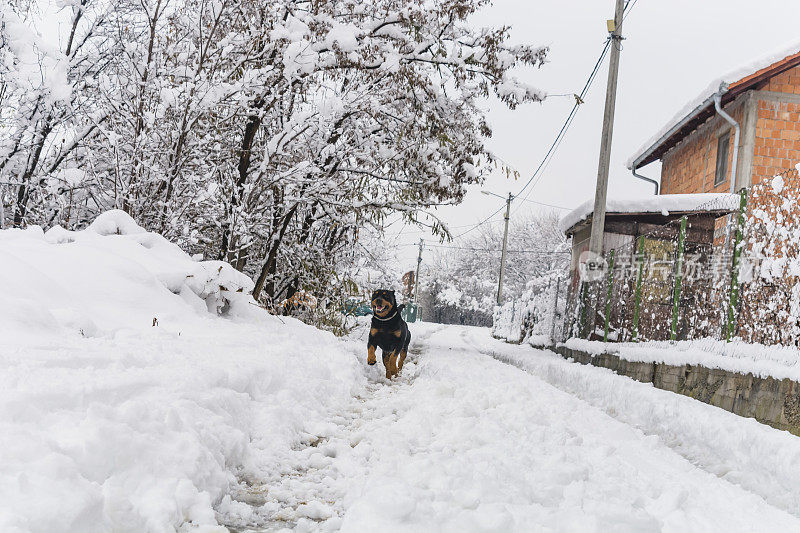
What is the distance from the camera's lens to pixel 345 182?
1105cm

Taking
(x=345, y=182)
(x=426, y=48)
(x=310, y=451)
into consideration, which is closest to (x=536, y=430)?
(x=310, y=451)

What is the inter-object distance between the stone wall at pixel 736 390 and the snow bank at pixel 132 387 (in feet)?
12.7

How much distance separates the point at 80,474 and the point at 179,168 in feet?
22.2

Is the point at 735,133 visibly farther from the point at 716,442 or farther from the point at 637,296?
the point at 716,442

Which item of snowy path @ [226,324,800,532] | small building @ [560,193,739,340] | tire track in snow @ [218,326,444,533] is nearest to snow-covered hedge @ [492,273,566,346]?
small building @ [560,193,739,340]

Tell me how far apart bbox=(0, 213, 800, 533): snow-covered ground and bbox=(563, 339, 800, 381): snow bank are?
58 centimetres

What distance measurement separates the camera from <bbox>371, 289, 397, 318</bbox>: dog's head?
25.9 ft

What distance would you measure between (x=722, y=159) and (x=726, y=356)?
424 inches

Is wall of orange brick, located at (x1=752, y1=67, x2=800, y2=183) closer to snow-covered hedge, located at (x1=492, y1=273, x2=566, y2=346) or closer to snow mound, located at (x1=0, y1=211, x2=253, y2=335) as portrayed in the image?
snow-covered hedge, located at (x1=492, y1=273, x2=566, y2=346)

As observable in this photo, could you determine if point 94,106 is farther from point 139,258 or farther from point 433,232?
point 433,232

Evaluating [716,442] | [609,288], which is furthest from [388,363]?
[609,288]

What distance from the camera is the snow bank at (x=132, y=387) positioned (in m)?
2.09

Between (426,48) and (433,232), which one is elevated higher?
(426,48)

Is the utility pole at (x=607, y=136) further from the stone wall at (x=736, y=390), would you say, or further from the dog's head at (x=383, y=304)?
the dog's head at (x=383, y=304)
